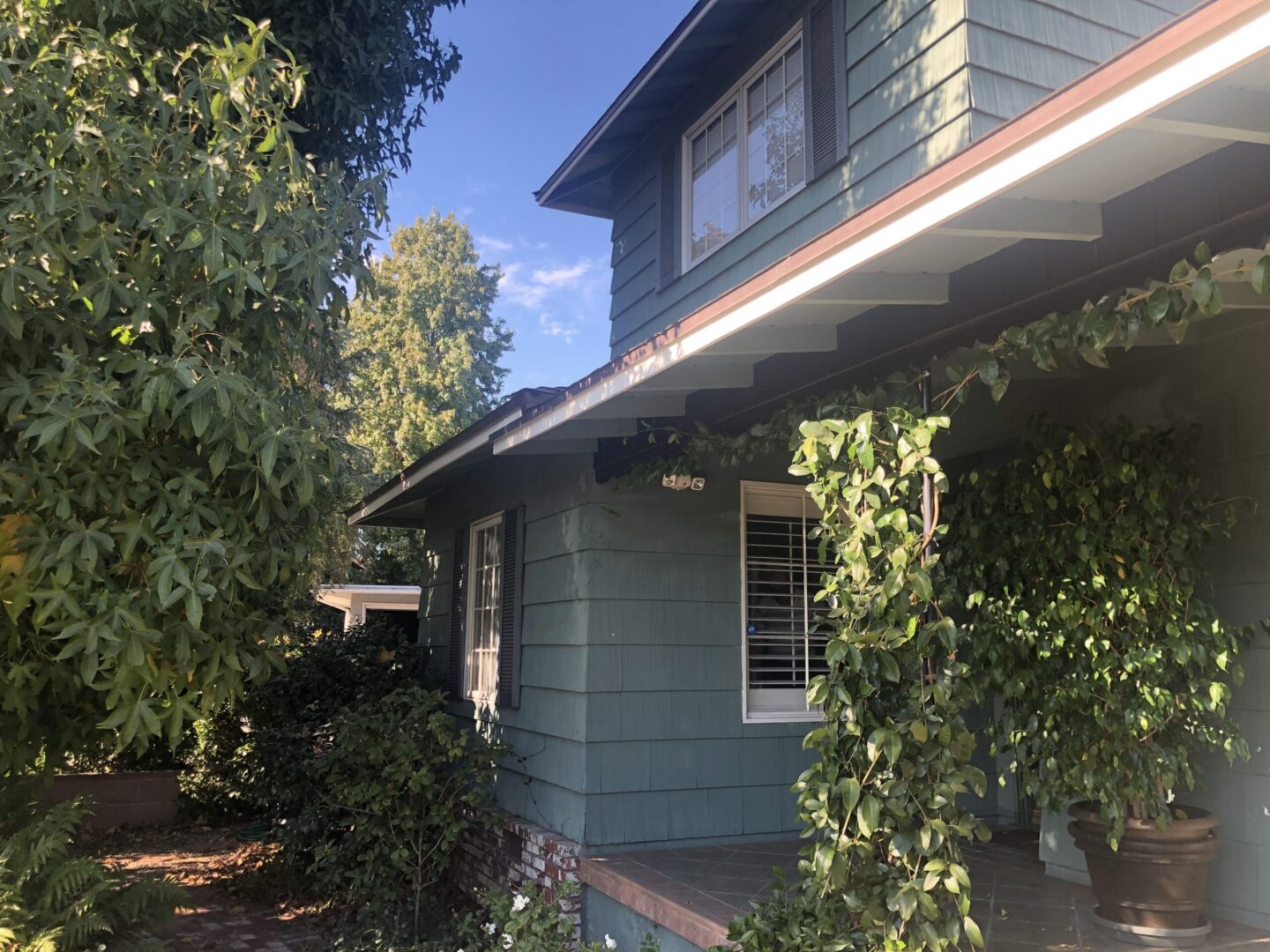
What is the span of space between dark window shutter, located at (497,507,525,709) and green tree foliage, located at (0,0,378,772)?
2542 mm

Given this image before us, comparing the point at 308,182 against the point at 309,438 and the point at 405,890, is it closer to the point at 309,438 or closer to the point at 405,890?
the point at 309,438

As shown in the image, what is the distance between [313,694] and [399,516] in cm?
244

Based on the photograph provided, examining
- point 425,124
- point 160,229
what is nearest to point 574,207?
point 425,124

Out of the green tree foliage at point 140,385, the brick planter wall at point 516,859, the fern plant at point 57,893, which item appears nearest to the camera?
the green tree foliage at point 140,385

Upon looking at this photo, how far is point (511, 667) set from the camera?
20.5ft

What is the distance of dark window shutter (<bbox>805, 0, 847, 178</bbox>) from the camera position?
18.0 ft

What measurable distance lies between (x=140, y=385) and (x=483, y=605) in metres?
4.30

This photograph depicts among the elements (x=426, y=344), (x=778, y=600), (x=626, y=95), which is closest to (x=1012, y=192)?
(x=778, y=600)

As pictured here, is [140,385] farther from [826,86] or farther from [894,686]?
[826,86]

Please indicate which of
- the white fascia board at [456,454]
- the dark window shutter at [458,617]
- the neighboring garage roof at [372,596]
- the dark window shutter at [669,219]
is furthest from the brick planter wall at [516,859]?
the neighboring garage roof at [372,596]

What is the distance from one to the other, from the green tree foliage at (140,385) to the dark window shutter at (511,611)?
8.34 ft

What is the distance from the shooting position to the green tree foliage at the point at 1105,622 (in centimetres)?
357

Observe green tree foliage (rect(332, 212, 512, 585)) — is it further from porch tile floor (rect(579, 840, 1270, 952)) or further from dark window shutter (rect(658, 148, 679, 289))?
porch tile floor (rect(579, 840, 1270, 952))

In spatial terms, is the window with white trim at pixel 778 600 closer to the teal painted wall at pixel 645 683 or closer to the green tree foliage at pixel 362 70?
the teal painted wall at pixel 645 683
